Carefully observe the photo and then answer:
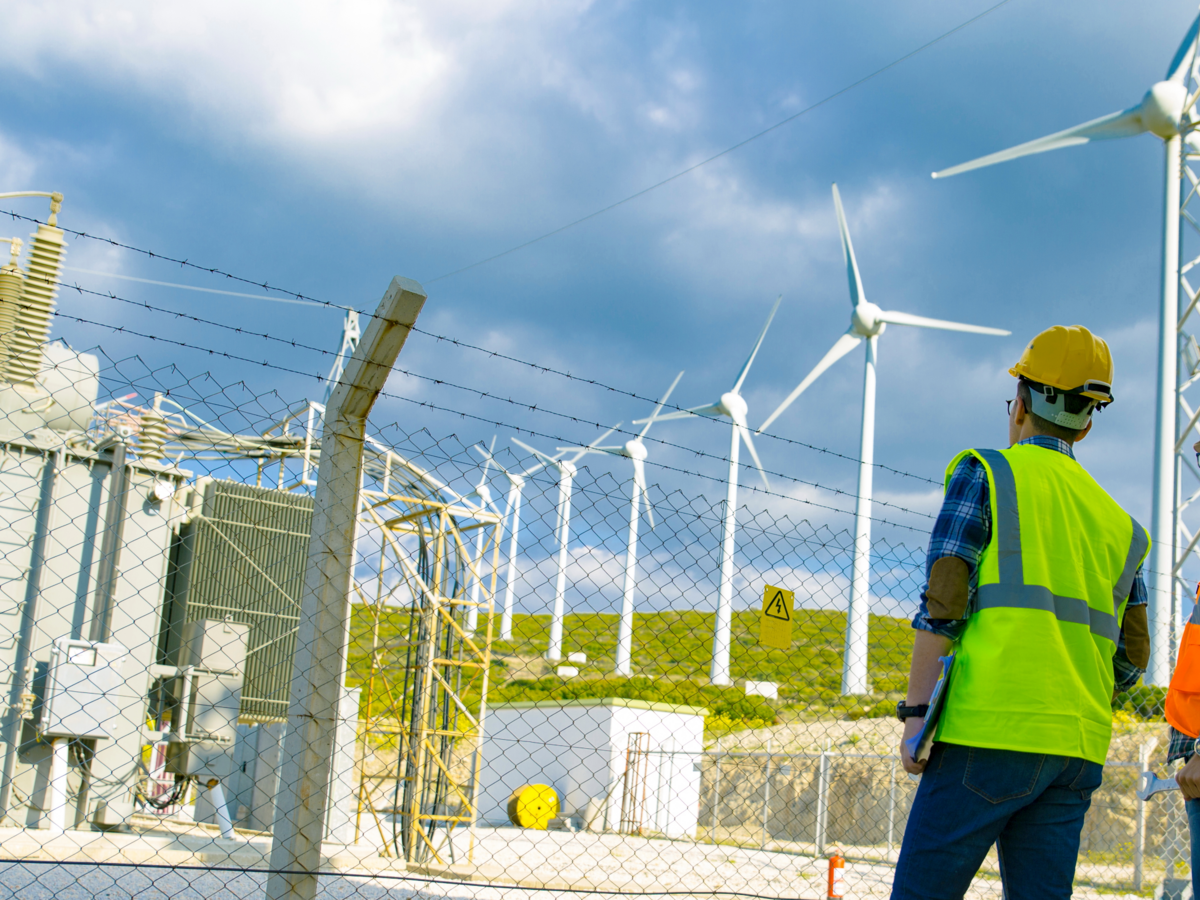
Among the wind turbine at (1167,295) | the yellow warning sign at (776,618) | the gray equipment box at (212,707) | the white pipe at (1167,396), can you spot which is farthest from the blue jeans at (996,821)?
the white pipe at (1167,396)

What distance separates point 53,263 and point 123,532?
370 centimetres

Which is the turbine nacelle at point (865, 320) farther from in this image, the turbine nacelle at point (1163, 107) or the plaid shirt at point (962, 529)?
the plaid shirt at point (962, 529)

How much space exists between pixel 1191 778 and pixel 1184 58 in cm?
2034

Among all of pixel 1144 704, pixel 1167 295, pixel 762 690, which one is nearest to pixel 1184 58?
pixel 1167 295

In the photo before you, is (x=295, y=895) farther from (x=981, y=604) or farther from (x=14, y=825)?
(x=14, y=825)

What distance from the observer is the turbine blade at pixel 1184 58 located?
59.3ft

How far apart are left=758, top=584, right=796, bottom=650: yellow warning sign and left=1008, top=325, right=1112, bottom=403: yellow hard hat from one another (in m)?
2.66

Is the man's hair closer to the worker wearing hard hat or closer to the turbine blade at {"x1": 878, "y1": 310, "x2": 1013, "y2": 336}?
the worker wearing hard hat

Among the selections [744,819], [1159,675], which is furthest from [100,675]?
[744,819]

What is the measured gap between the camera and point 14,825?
38.4 ft

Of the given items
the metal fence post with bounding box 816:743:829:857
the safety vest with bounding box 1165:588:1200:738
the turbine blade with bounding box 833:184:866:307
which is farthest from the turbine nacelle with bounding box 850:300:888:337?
the safety vest with bounding box 1165:588:1200:738

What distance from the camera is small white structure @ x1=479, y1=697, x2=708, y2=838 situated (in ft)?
75.9

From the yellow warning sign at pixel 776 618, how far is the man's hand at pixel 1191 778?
2132 millimetres

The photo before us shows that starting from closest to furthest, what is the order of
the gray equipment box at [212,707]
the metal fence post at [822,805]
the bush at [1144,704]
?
the bush at [1144,704], the gray equipment box at [212,707], the metal fence post at [822,805]
